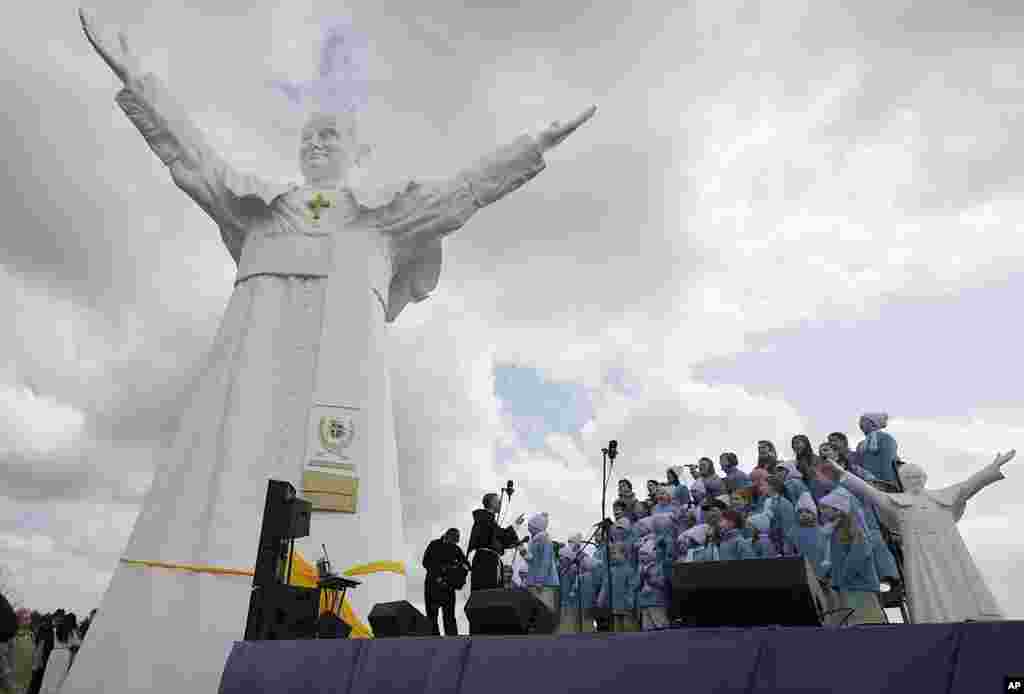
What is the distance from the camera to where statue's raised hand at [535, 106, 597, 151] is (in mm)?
10695

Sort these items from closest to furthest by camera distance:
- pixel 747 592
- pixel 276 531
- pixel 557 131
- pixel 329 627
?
1. pixel 747 592
2. pixel 329 627
3. pixel 276 531
4. pixel 557 131

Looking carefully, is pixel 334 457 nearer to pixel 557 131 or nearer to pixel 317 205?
pixel 317 205

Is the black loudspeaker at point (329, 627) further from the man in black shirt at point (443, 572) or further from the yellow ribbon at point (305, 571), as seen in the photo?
the yellow ribbon at point (305, 571)

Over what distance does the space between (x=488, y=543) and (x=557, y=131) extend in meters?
5.67

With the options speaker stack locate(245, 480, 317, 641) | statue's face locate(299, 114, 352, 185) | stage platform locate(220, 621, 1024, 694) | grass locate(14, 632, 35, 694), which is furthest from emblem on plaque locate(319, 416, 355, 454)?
grass locate(14, 632, 35, 694)

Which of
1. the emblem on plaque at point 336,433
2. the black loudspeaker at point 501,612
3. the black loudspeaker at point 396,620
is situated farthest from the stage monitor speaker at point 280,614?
the emblem on plaque at point 336,433

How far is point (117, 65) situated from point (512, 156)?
588cm

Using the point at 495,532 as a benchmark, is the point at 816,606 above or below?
below

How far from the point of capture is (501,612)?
4.76m

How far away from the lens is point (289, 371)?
34.3 ft

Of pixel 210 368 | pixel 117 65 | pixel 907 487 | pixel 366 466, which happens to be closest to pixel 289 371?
pixel 210 368

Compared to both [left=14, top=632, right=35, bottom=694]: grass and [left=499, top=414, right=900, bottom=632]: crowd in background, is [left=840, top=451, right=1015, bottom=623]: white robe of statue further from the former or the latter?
[left=14, top=632, right=35, bottom=694]: grass

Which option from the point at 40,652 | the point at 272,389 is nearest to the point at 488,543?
the point at 272,389

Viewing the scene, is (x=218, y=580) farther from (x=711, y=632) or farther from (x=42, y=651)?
(x=711, y=632)
